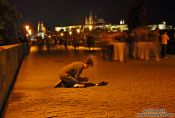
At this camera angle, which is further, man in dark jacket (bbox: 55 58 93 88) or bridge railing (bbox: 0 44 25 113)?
man in dark jacket (bbox: 55 58 93 88)

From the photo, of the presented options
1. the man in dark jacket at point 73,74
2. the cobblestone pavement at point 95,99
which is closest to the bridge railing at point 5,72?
the cobblestone pavement at point 95,99

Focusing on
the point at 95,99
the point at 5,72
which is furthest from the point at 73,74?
A: the point at 95,99

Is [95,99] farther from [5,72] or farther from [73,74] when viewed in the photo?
[5,72]

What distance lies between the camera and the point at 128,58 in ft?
84.3

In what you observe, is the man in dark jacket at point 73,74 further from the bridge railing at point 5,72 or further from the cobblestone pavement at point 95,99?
the bridge railing at point 5,72

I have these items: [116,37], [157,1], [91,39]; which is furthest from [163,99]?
[157,1]

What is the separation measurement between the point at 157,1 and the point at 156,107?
43663 mm

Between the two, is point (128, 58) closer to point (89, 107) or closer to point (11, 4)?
point (11, 4)

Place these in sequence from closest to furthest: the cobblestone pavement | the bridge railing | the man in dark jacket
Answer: the cobblestone pavement < the bridge railing < the man in dark jacket

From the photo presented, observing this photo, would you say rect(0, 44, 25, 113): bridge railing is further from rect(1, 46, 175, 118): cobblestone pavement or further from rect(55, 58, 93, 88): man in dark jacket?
rect(55, 58, 93, 88): man in dark jacket

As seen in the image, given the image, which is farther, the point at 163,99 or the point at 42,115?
the point at 163,99

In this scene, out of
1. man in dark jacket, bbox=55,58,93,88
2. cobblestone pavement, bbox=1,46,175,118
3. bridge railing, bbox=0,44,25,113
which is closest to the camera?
cobblestone pavement, bbox=1,46,175,118

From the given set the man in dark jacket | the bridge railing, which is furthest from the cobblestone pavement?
the man in dark jacket

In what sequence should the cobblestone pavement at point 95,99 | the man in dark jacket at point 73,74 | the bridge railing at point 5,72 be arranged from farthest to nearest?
the man in dark jacket at point 73,74, the bridge railing at point 5,72, the cobblestone pavement at point 95,99
